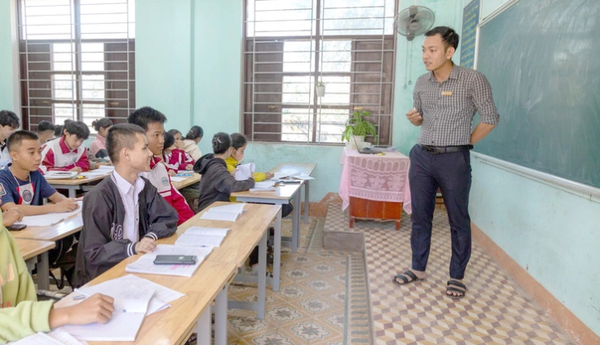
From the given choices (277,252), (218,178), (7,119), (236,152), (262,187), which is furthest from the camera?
(7,119)

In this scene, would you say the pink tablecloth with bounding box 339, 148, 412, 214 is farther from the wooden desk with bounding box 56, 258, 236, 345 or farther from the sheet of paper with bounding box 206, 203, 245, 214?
the wooden desk with bounding box 56, 258, 236, 345

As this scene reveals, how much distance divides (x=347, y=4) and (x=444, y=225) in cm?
301

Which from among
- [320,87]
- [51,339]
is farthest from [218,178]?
[320,87]

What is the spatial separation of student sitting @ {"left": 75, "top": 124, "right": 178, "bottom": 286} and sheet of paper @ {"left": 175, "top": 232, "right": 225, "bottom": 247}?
0.30 ft

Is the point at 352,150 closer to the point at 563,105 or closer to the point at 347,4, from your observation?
the point at 347,4

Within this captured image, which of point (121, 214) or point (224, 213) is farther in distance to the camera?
point (224, 213)

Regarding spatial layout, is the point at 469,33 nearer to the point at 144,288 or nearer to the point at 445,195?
the point at 445,195

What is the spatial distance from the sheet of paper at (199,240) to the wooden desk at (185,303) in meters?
0.20

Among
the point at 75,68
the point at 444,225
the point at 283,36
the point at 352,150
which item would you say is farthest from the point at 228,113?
the point at 444,225

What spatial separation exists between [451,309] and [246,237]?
125 centimetres

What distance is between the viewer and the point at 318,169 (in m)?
5.41

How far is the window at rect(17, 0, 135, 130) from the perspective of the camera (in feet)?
19.0

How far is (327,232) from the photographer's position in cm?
397

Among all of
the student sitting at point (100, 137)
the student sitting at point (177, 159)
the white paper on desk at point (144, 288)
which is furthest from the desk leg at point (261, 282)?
the student sitting at point (100, 137)
